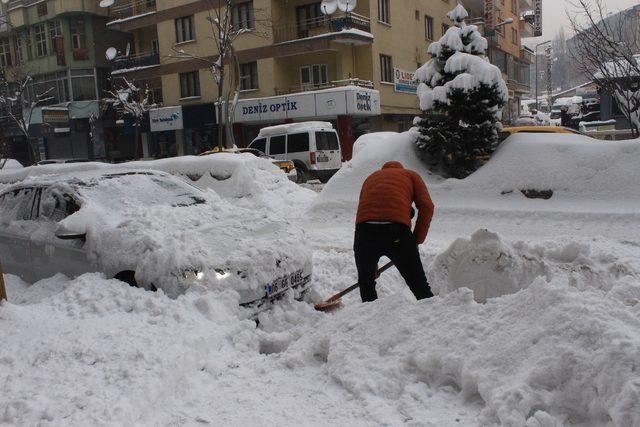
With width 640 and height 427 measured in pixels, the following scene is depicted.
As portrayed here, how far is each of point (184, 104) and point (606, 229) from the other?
2756cm

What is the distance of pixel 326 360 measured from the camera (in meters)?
3.71

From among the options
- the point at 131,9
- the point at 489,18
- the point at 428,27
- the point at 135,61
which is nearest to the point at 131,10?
the point at 131,9

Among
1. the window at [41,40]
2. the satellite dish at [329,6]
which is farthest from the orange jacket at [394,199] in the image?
the window at [41,40]

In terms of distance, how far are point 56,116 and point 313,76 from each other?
18.4 m

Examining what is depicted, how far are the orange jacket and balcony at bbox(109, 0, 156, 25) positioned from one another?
32290 millimetres

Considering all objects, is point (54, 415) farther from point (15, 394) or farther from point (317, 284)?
point (317, 284)

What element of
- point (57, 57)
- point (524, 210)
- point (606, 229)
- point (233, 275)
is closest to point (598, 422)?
point (233, 275)

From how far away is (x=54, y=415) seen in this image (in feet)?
9.78

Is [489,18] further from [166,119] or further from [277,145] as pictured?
[277,145]

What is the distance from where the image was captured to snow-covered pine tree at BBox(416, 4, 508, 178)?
10766 millimetres

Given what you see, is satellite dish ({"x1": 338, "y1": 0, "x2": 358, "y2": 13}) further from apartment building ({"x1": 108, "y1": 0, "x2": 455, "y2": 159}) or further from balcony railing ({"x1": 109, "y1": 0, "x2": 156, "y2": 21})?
balcony railing ({"x1": 109, "y1": 0, "x2": 156, "y2": 21})

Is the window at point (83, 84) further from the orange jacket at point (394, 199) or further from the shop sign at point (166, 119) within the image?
the orange jacket at point (394, 199)

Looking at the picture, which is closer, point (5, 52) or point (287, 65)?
point (287, 65)

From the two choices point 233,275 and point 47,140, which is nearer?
point 233,275
